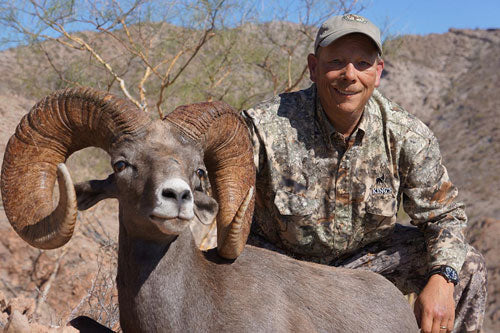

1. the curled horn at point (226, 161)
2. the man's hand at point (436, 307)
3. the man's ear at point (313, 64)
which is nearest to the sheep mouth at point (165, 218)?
the curled horn at point (226, 161)

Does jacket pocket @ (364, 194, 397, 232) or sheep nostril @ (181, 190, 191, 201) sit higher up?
sheep nostril @ (181, 190, 191, 201)

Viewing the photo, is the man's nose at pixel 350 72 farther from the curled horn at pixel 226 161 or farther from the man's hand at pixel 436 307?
the man's hand at pixel 436 307

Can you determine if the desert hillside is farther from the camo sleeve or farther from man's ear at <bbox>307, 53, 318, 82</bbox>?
the camo sleeve

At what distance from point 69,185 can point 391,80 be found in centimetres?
4256

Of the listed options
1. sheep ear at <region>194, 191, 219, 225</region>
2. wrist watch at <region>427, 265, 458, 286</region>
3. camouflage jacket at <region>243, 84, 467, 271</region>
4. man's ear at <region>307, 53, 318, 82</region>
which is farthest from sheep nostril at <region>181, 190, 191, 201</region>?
wrist watch at <region>427, 265, 458, 286</region>

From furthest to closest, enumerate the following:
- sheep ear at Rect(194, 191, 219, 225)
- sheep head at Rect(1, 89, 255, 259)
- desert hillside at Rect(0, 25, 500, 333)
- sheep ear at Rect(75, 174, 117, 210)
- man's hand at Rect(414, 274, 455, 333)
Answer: desert hillside at Rect(0, 25, 500, 333) < man's hand at Rect(414, 274, 455, 333) < sheep ear at Rect(194, 191, 219, 225) < sheep ear at Rect(75, 174, 117, 210) < sheep head at Rect(1, 89, 255, 259)

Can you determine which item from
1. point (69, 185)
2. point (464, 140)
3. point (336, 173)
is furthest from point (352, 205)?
point (464, 140)

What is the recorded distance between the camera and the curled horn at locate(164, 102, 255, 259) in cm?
401

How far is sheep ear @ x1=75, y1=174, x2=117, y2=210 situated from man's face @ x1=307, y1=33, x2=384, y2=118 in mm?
2114

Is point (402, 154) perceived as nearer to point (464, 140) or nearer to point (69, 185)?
point (69, 185)

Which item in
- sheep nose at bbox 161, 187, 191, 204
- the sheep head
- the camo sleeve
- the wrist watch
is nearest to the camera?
sheep nose at bbox 161, 187, 191, 204

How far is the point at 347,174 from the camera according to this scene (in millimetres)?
5332

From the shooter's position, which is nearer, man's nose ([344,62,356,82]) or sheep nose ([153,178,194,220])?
sheep nose ([153,178,194,220])

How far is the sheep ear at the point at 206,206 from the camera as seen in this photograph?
416cm
